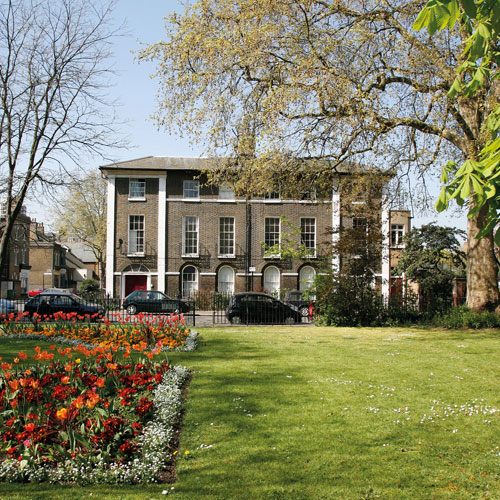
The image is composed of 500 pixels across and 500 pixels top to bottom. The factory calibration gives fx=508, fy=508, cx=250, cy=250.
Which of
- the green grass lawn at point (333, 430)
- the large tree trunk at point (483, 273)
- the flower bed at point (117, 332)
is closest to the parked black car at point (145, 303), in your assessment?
the flower bed at point (117, 332)

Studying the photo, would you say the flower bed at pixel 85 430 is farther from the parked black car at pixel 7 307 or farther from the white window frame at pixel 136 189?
the white window frame at pixel 136 189

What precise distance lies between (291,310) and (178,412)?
16.5m

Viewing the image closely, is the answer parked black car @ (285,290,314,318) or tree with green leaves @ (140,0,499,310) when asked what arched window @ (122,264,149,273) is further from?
tree with green leaves @ (140,0,499,310)

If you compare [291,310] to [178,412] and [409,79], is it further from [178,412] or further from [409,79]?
[178,412]

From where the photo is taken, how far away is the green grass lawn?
460 centimetres

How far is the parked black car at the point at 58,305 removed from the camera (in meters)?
22.8

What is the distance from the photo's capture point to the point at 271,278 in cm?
3762

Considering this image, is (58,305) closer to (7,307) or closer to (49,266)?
(7,307)

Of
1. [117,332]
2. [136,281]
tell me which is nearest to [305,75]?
[117,332]

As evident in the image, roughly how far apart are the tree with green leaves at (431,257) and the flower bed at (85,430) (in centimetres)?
2110

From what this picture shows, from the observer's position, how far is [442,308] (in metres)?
20.6

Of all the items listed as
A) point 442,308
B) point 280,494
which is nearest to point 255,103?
point 442,308

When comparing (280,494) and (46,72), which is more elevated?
(46,72)

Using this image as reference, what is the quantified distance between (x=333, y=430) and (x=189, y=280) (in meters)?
31.7
